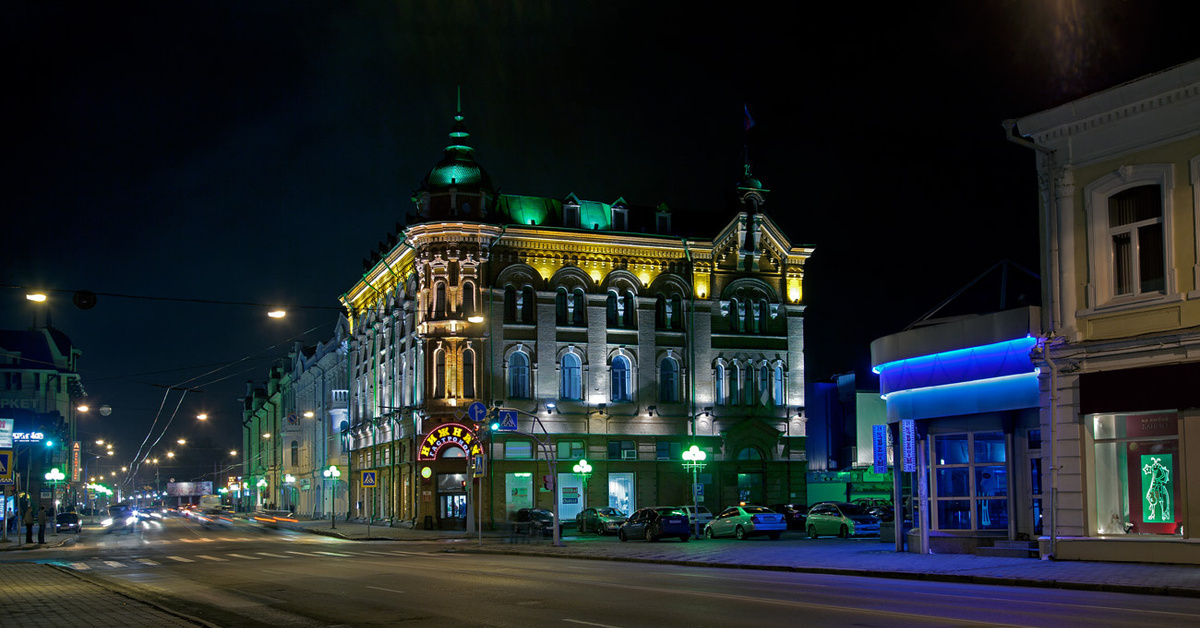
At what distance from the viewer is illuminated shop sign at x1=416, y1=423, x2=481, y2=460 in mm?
56656

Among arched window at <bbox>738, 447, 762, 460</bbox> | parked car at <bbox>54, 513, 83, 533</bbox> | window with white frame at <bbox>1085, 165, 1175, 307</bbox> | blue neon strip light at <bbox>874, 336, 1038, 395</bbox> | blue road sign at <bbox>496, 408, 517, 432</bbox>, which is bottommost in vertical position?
parked car at <bbox>54, 513, 83, 533</bbox>

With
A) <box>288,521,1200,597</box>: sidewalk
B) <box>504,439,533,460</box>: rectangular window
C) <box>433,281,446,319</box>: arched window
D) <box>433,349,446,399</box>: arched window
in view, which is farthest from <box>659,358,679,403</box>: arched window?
<box>288,521,1200,597</box>: sidewalk

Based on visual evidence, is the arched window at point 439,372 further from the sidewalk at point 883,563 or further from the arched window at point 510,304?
the sidewalk at point 883,563

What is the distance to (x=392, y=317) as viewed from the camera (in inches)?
2520

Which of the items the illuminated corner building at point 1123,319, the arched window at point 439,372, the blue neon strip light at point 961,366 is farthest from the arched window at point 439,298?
the illuminated corner building at point 1123,319

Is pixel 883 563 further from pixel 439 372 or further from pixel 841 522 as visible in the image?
pixel 439 372

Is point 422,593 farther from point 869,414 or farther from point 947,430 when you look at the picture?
point 869,414

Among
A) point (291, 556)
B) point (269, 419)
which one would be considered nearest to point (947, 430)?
point (291, 556)

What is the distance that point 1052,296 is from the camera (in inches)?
1027

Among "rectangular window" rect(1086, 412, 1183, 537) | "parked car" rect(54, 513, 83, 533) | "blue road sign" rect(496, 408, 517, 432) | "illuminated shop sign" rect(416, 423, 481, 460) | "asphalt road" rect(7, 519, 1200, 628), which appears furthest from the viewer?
"parked car" rect(54, 513, 83, 533)

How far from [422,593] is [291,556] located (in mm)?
16625

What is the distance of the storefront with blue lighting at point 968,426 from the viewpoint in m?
27.6

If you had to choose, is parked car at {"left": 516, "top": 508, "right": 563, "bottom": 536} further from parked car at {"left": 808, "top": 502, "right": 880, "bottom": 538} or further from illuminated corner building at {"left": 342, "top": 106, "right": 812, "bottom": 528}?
parked car at {"left": 808, "top": 502, "right": 880, "bottom": 538}

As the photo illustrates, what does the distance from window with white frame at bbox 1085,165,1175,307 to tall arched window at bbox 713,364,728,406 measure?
36.4 meters
